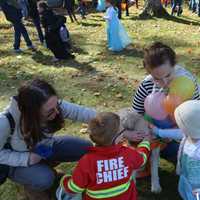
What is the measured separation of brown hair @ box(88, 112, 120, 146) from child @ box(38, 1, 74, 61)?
17.9 feet

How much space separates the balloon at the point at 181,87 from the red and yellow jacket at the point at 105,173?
61 centimetres

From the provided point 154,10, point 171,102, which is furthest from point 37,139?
point 154,10

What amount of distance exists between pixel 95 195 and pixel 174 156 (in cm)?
131

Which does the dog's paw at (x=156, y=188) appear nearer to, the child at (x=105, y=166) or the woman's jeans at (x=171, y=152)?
the woman's jeans at (x=171, y=152)

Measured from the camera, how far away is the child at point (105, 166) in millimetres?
2902

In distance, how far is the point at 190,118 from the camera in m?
3.05

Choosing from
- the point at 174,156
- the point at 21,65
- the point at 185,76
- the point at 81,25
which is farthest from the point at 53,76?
the point at 81,25

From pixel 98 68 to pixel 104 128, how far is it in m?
4.87

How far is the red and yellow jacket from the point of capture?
2.98 metres

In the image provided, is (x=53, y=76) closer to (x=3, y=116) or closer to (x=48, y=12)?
(x=48, y=12)

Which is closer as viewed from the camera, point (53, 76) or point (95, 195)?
point (95, 195)

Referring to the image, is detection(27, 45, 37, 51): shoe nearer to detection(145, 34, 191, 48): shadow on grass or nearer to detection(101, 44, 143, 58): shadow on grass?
detection(101, 44, 143, 58): shadow on grass

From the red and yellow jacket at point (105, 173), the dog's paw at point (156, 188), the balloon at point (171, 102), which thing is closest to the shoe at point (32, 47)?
the dog's paw at point (156, 188)

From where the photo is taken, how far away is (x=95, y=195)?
10.3 ft
